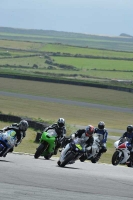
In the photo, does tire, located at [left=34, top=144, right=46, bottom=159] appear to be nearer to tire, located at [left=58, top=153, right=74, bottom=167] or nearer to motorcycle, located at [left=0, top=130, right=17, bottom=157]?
motorcycle, located at [left=0, top=130, right=17, bottom=157]

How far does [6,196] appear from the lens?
37.0 feet

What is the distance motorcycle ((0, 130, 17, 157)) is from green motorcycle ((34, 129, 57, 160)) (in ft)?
5.41

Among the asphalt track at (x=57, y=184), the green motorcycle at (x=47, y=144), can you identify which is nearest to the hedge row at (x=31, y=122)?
the green motorcycle at (x=47, y=144)

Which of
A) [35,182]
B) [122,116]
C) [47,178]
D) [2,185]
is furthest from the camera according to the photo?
[122,116]

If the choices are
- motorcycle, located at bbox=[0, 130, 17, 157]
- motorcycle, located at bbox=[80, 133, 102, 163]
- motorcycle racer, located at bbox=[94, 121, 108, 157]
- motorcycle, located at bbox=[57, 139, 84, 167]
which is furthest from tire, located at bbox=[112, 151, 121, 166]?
motorcycle, located at bbox=[0, 130, 17, 157]

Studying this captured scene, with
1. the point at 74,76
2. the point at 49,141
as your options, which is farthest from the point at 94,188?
the point at 74,76

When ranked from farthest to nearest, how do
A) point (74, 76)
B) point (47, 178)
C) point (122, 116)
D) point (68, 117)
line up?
point (74, 76) < point (122, 116) < point (68, 117) < point (47, 178)

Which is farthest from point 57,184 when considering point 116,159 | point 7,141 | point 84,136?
point 116,159

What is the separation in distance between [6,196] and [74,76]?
280 ft

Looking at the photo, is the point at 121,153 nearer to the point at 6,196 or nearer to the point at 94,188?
the point at 94,188

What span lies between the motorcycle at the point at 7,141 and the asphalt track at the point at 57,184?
82.1 inches

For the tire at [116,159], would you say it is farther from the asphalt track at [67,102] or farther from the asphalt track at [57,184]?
the asphalt track at [67,102]

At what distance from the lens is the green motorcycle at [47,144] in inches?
824

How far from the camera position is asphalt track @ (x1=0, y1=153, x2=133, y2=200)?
471 inches
